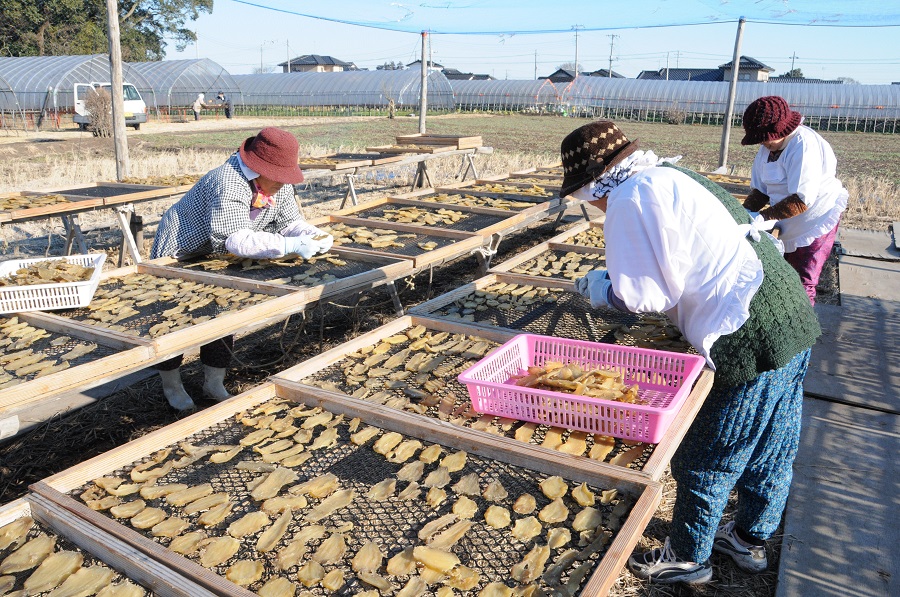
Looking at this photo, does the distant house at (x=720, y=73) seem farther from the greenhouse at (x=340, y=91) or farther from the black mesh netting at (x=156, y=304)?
the black mesh netting at (x=156, y=304)

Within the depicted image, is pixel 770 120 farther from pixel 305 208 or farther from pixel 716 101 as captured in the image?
pixel 716 101

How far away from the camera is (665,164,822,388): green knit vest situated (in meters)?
2.00

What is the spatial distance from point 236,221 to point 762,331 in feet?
8.73

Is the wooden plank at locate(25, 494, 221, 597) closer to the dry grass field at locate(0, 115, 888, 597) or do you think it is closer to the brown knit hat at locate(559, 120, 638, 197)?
the brown knit hat at locate(559, 120, 638, 197)

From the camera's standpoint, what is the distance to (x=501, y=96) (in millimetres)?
37656

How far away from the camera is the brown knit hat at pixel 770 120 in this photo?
3.41m

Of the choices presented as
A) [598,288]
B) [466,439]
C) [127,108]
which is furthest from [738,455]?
[127,108]

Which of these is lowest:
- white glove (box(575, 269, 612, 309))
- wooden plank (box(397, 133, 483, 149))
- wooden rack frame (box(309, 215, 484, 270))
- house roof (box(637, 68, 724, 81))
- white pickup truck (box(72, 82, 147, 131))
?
wooden rack frame (box(309, 215, 484, 270))

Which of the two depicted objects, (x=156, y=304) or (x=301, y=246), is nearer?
(x=156, y=304)

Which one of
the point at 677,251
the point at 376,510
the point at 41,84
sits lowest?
the point at 376,510

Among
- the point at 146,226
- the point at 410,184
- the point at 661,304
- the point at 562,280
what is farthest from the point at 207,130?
the point at 661,304

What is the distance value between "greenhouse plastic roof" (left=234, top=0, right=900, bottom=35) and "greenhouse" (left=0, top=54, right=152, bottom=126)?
2004cm

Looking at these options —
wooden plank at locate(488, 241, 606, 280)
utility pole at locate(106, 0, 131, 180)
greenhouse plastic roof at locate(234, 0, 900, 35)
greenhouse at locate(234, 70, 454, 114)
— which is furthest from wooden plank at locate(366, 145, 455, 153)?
greenhouse at locate(234, 70, 454, 114)

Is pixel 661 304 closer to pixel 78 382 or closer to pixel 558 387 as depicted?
pixel 558 387
